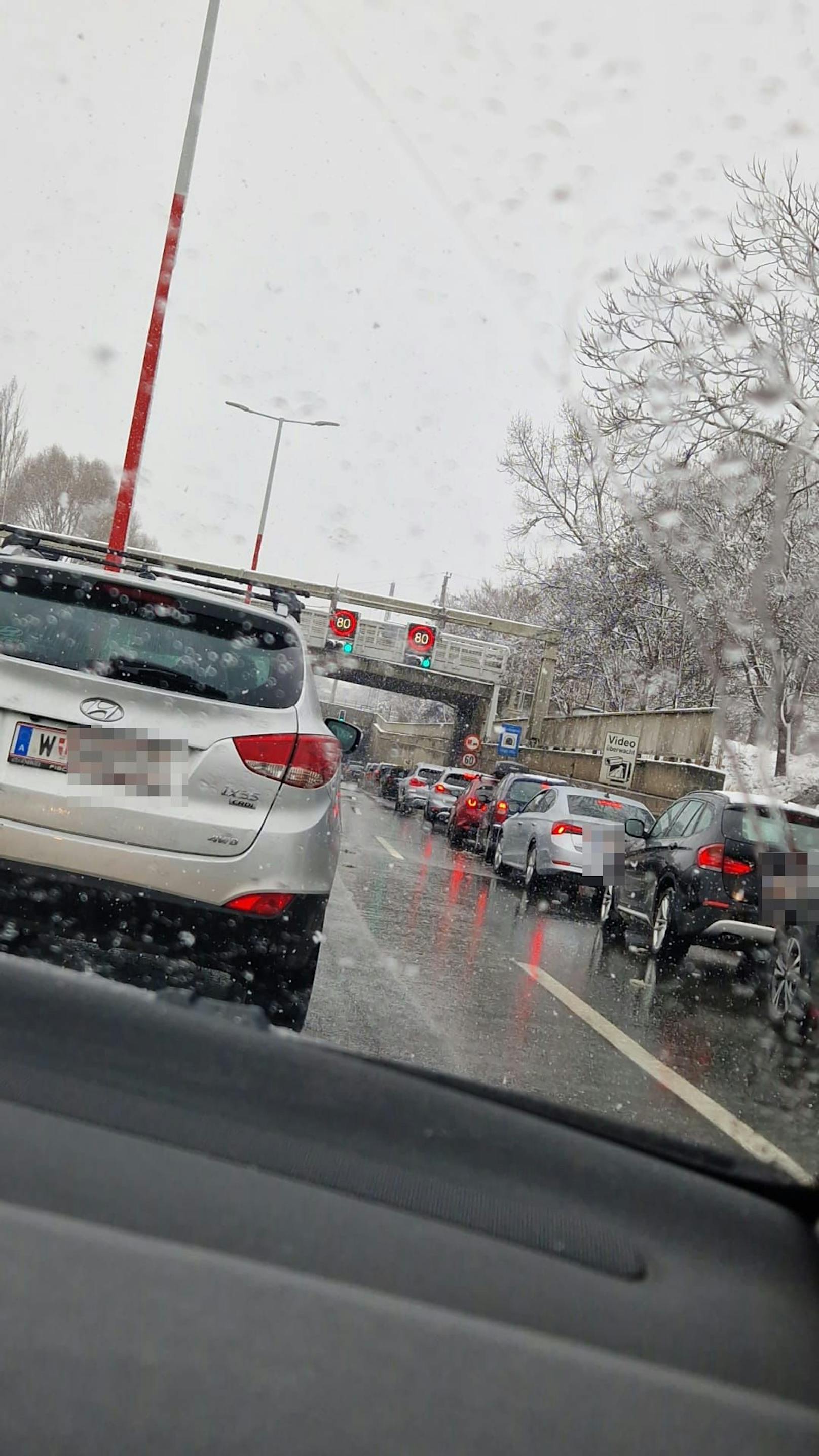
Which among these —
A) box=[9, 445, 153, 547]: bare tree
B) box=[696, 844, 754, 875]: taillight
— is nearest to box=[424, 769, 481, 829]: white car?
box=[9, 445, 153, 547]: bare tree

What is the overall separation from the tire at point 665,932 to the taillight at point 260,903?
6649 millimetres

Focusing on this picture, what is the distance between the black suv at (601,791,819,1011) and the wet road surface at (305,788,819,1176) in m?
0.36

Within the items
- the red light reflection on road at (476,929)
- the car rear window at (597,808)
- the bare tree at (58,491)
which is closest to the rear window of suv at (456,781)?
the bare tree at (58,491)

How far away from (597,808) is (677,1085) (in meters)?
10.8

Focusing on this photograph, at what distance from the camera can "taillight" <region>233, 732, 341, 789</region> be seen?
4.54m

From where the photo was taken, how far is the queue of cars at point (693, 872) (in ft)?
25.6

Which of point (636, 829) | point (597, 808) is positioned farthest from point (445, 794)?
point (636, 829)

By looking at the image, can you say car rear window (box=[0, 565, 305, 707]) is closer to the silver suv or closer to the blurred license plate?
the silver suv

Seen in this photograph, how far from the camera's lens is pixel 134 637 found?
14.9 feet

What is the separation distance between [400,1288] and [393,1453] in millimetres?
226

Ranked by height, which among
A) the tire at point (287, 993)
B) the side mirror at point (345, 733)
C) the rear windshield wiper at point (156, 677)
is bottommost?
the tire at point (287, 993)

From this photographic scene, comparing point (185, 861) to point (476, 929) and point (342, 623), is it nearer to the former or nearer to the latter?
point (476, 929)

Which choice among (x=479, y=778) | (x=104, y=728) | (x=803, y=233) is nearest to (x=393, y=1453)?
(x=104, y=728)

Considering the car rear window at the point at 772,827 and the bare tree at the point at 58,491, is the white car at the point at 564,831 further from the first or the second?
the bare tree at the point at 58,491
